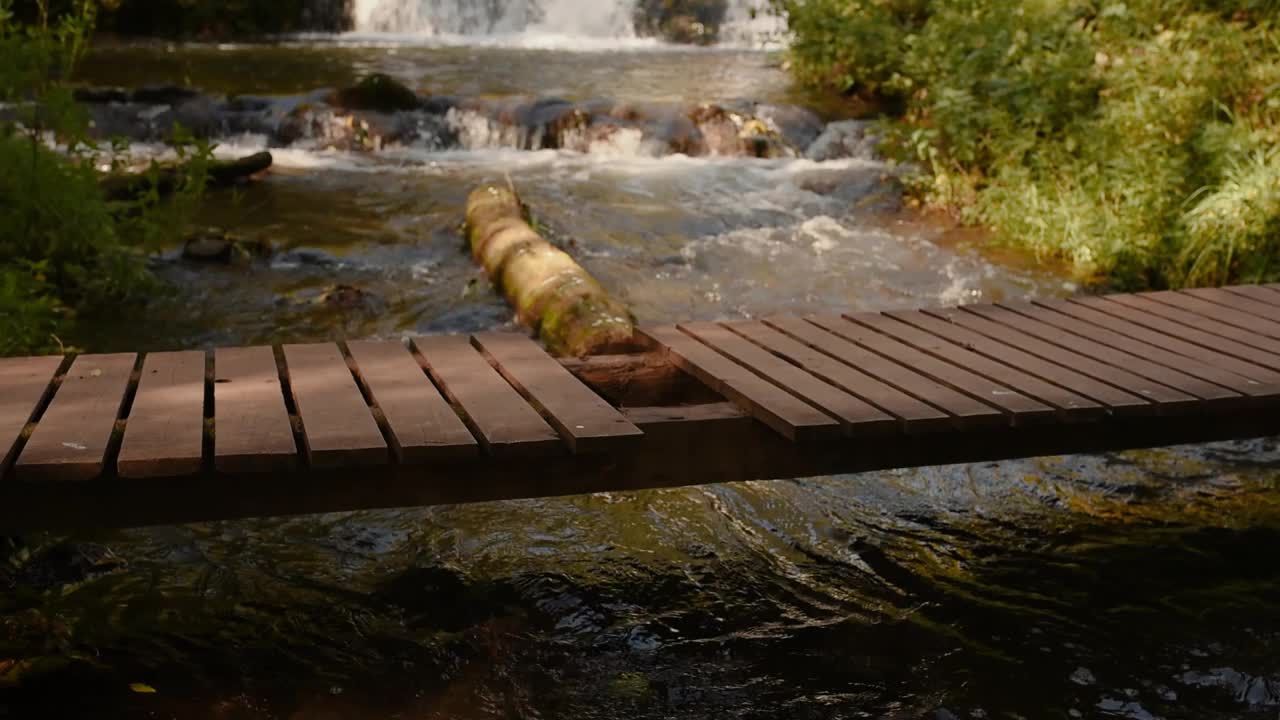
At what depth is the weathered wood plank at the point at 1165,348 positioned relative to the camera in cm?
373

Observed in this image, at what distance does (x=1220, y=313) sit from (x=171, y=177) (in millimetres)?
6604

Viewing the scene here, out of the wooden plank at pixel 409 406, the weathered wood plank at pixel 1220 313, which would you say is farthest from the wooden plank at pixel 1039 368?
the wooden plank at pixel 409 406

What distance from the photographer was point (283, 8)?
804 inches

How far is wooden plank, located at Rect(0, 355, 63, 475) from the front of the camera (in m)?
2.85

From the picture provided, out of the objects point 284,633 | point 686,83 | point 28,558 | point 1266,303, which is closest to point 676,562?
point 284,633

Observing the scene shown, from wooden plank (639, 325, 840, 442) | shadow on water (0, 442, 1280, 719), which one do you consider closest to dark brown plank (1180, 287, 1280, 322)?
shadow on water (0, 442, 1280, 719)

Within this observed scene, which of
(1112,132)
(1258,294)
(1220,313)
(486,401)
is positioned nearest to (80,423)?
(486,401)

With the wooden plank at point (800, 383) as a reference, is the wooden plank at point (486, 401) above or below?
below

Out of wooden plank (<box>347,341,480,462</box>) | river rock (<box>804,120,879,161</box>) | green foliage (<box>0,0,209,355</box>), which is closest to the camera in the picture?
wooden plank (<box>347,341,480,462</box>)

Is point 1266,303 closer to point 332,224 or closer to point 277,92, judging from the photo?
point 332,224

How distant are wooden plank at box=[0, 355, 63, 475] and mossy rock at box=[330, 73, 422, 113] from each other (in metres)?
8.78

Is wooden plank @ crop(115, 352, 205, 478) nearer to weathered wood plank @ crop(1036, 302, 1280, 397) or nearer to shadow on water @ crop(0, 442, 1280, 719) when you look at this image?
shadow on water @ crop(0, 442, 1280, 719)

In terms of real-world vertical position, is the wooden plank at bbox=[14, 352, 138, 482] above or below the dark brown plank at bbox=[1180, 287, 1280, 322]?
below

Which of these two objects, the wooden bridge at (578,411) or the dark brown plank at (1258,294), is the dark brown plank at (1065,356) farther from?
the dark brown plank at (1258,294)
